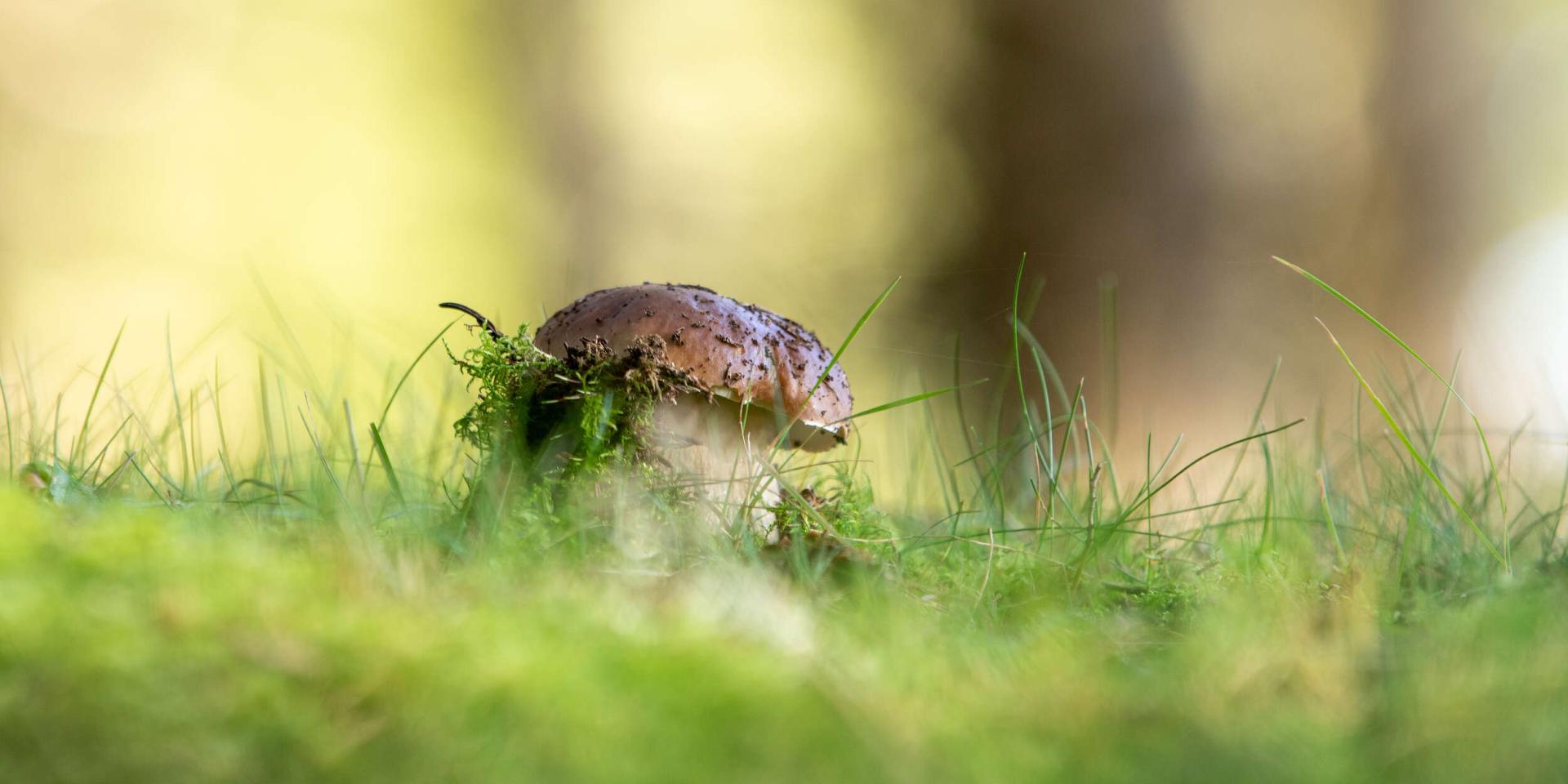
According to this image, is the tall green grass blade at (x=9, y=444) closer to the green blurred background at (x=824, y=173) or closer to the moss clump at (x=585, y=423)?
the moss clump at (x=585, y=423)

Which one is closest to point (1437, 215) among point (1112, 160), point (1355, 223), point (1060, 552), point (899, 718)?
point (1355, 223)

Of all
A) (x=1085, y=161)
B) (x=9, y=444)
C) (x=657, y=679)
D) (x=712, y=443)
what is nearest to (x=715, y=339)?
(x=712, y=443)

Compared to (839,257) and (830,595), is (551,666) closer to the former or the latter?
(830,595)

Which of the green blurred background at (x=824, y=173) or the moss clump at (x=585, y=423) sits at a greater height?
the green blurred background at (x=824, y=173)

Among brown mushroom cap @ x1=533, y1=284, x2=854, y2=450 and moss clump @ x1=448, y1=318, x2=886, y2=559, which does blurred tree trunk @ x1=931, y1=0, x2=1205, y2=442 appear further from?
moss clump @ x1=448, y1=318, x2=886, y2=559

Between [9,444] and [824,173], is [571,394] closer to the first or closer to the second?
[9,444]

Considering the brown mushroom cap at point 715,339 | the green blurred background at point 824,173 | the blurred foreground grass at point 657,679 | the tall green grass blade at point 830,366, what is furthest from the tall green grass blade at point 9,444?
the green blurred background at point 824,173
